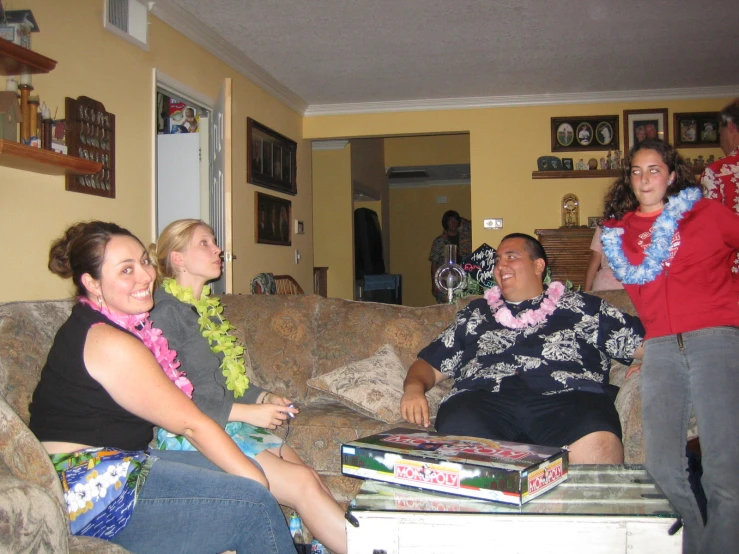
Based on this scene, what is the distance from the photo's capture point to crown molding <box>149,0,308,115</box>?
14.3ft

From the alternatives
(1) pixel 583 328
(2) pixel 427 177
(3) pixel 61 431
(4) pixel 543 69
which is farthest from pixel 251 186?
(2) pixel 427 177

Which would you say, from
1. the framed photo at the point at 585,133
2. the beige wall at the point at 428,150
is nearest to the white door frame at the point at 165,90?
the framed photo at the point at 585,133

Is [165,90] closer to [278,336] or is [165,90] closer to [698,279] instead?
[278,336]

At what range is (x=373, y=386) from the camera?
261 centimetres

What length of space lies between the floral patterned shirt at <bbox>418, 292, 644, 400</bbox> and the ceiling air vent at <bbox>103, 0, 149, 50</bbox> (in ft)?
9.50

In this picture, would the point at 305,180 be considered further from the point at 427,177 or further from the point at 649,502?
the point at 649,502

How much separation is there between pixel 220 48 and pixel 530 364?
390 cm

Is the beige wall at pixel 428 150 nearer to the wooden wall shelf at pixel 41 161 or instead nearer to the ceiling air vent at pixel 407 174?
the ceiling air vent at pixel 407 174

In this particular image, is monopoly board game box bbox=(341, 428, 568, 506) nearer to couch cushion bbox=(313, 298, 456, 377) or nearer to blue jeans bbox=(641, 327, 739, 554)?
blue jeans bbox=(641, 327, 739, 554)

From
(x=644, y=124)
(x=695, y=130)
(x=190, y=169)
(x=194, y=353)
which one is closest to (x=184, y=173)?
(x=190, y=169)

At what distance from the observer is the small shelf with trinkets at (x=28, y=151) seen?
2684 mm

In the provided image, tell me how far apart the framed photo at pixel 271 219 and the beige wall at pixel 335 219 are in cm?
150

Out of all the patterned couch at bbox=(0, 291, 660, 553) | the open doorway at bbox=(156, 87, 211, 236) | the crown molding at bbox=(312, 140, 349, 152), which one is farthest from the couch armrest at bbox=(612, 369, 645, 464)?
the crown molding at bbox=(312, 140, 349, 152)

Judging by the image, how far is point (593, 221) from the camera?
260 inches
